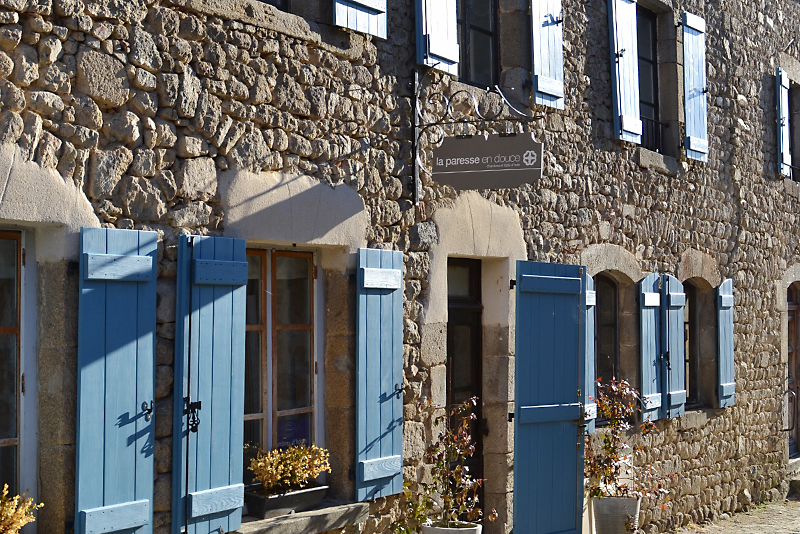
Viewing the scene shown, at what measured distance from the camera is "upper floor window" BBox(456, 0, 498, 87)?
6.44m

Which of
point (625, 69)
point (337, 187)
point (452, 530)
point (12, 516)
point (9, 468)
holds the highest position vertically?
point (625, 69)

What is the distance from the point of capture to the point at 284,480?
16.1 feet

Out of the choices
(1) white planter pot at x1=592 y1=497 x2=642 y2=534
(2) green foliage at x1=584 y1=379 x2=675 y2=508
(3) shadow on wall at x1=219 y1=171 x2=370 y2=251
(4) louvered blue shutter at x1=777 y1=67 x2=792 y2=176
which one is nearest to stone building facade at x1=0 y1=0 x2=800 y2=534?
(3) shadow on wall at x1=219 y1=171 x2=370 y2=251

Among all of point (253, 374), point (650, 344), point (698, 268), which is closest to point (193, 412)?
point (253, 374)

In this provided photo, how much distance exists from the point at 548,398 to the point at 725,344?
10.0 ft

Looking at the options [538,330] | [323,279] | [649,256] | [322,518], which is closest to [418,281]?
[323,279]

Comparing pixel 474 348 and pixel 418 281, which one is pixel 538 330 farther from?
pixel 418 281

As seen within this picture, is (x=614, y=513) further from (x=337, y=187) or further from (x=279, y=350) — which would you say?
(x=337, y=187)

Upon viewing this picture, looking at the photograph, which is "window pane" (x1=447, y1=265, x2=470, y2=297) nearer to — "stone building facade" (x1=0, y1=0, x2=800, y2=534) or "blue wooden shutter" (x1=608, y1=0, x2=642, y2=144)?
"stone building facade" (x1=0, y1=0, x2=800, y2=534)

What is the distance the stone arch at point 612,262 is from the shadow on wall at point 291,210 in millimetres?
2406

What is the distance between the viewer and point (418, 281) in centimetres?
573

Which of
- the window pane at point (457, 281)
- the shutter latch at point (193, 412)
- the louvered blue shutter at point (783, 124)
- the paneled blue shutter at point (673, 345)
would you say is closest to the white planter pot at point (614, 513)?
the paneled blue shutter at point (673, 345)

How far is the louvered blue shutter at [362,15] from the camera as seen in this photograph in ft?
17.2

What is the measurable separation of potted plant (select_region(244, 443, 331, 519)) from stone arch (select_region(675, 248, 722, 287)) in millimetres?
4428
